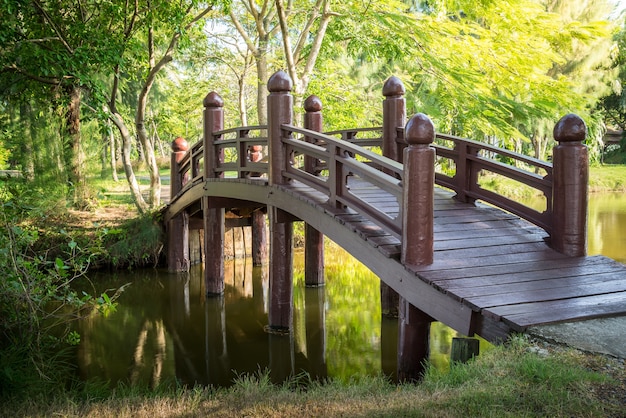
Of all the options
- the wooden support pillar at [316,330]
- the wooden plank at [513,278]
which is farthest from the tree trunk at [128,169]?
the wooden plank at [513,278]

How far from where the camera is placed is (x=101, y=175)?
12836 millimetres

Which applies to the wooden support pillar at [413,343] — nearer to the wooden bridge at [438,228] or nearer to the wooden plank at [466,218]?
the wooden bridge at [438,228]

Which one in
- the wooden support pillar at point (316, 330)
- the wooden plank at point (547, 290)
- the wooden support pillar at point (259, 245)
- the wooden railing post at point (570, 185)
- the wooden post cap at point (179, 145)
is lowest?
the wooden support pillar at point (316, 330)

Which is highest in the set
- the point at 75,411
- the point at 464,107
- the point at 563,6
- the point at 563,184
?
the point at 563,6

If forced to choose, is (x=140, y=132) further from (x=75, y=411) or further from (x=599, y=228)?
(x=599, y=228)

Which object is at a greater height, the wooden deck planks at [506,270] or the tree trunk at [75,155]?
the tree trunk at [75,155]

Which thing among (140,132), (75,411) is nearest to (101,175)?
(140,132)

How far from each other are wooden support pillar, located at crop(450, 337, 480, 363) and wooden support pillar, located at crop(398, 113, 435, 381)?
0.86 m

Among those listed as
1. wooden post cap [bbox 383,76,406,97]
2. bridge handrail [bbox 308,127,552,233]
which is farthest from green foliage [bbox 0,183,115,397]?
wooden post cap [bbox 383,76,406,97]

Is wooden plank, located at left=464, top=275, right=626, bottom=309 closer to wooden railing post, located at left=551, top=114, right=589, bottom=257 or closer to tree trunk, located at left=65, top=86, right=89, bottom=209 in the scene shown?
wooden railing post, located at left=551, top=114, right=589, bottom=257

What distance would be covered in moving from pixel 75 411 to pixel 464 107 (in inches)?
391

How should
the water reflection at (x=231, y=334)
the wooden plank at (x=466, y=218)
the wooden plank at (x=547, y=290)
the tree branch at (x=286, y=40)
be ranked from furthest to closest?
the tree branch at (x=286, y=40) → the water reflection at (x=231, y=334) → the wooden plank at (x=466, y=218) → the wooden plank at (x=547, y=290)

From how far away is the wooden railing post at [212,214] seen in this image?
927cm

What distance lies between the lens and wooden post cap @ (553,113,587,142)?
5230mm
